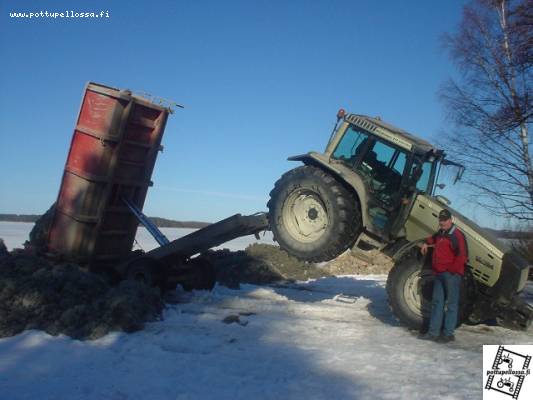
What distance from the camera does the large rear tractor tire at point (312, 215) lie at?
6.22 m

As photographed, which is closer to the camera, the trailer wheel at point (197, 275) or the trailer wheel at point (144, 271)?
the trailer wheel at point (144, 271)

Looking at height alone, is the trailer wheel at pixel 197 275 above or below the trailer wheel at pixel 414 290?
below

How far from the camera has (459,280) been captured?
20.4 ft

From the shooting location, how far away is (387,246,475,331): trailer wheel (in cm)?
662

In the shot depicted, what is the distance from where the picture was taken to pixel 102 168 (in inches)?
324

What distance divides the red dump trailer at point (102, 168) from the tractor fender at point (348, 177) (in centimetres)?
336

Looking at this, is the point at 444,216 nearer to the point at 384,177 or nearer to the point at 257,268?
the point at 384,177

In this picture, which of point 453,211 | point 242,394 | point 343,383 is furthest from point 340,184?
point 242,394

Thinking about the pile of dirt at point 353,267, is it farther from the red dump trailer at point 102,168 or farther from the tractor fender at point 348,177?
the tractor fender at point 348,177

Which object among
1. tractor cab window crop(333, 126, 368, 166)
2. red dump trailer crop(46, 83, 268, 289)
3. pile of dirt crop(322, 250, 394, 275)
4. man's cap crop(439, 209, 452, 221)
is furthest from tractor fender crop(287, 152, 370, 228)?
pile of dirt crop(322, 250, 394, 275)

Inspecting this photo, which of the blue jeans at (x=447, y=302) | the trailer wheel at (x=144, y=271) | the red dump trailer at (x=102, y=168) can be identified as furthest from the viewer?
the trailer wheel at (x=144, y=271)

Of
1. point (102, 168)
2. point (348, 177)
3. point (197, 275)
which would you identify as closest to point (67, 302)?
point (102, 168)

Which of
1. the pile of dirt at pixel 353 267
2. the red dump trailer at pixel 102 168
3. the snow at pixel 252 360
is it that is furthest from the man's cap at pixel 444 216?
the pile of dirt at pixel 353 267

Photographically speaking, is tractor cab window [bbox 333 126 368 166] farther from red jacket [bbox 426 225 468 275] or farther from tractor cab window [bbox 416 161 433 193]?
red jacket [bbox 426 225 468 275]
